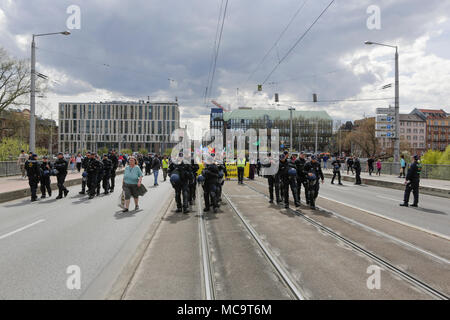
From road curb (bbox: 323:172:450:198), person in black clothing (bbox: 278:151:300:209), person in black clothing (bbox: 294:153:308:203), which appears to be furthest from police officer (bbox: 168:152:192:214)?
road curb (bbox: 323:172:450:198)

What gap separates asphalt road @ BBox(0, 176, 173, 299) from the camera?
3908mm

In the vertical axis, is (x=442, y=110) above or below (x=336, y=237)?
above

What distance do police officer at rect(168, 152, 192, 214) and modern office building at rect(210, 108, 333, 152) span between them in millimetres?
100811

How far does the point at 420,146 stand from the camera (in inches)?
4970

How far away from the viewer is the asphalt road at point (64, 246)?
3.91 metres

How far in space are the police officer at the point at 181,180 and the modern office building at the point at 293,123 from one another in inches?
3969

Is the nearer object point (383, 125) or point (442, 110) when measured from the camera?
point (383, 125)

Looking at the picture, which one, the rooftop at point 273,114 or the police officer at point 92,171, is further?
the rooftop at point 273,114

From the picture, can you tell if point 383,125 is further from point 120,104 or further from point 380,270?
point 120,104

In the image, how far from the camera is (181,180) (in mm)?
9586

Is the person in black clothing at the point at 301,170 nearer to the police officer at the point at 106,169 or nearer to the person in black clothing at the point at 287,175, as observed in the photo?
the person in black clothing at the point at 287,175

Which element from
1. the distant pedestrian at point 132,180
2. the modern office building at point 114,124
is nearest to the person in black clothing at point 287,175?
the distant pedestrian at point 132,180
